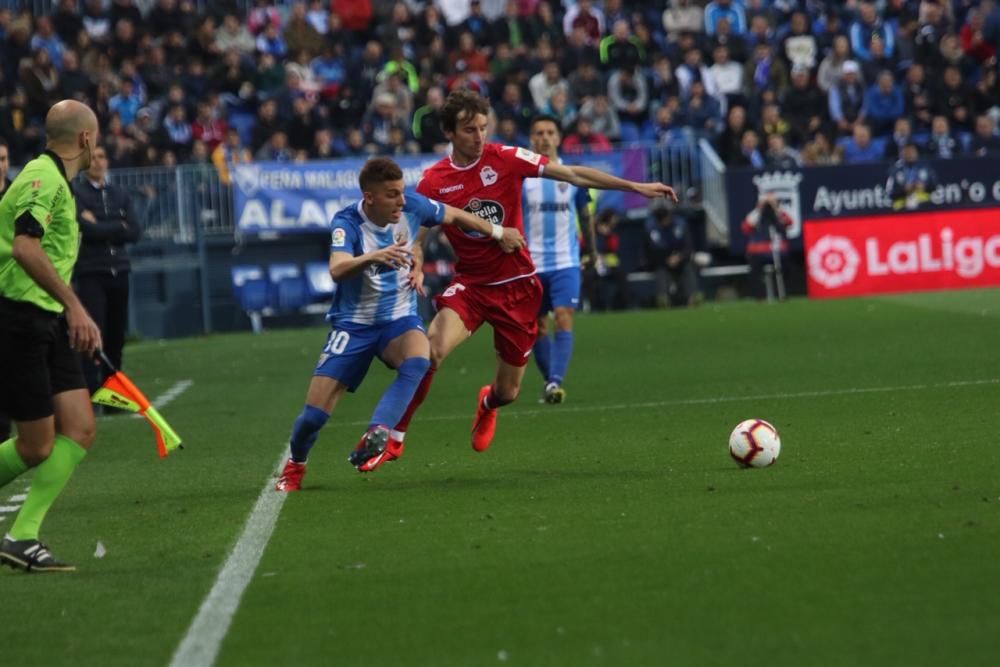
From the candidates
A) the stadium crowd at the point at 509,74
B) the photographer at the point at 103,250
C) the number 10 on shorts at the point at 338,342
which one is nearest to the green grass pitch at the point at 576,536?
the number 10 on shorts at the point at 338,342

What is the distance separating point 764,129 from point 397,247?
21.0 m

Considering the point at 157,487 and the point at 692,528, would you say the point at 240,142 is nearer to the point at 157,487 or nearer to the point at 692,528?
the point at 157,487

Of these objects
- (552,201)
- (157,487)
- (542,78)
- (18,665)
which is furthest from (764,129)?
(18,665)

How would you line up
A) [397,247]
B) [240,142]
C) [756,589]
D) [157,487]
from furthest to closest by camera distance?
1. [240,142]
2. [157,487]
3. [397,247]
4. [756,589]

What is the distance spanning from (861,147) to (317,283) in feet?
29.7

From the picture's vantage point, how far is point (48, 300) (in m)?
7.84

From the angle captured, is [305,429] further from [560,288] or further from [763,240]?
[763,240]

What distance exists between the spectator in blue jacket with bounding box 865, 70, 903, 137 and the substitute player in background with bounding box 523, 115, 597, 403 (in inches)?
631

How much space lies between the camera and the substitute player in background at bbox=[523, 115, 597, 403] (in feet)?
48.5

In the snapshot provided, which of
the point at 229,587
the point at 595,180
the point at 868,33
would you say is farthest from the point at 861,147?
the point at 229,587

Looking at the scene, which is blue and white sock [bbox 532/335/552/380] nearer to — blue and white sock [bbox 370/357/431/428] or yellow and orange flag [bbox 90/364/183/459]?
blue and white sock [bbox 370/357/431/428]

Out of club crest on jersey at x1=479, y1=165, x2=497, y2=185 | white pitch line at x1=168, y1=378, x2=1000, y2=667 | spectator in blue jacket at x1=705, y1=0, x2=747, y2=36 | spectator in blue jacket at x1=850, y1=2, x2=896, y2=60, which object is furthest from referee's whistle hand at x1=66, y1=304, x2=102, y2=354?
spectator in blue jacket at x1=850, y1=2, x2=896, y2=60

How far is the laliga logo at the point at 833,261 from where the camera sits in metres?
28.2

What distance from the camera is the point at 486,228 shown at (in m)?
10.2
